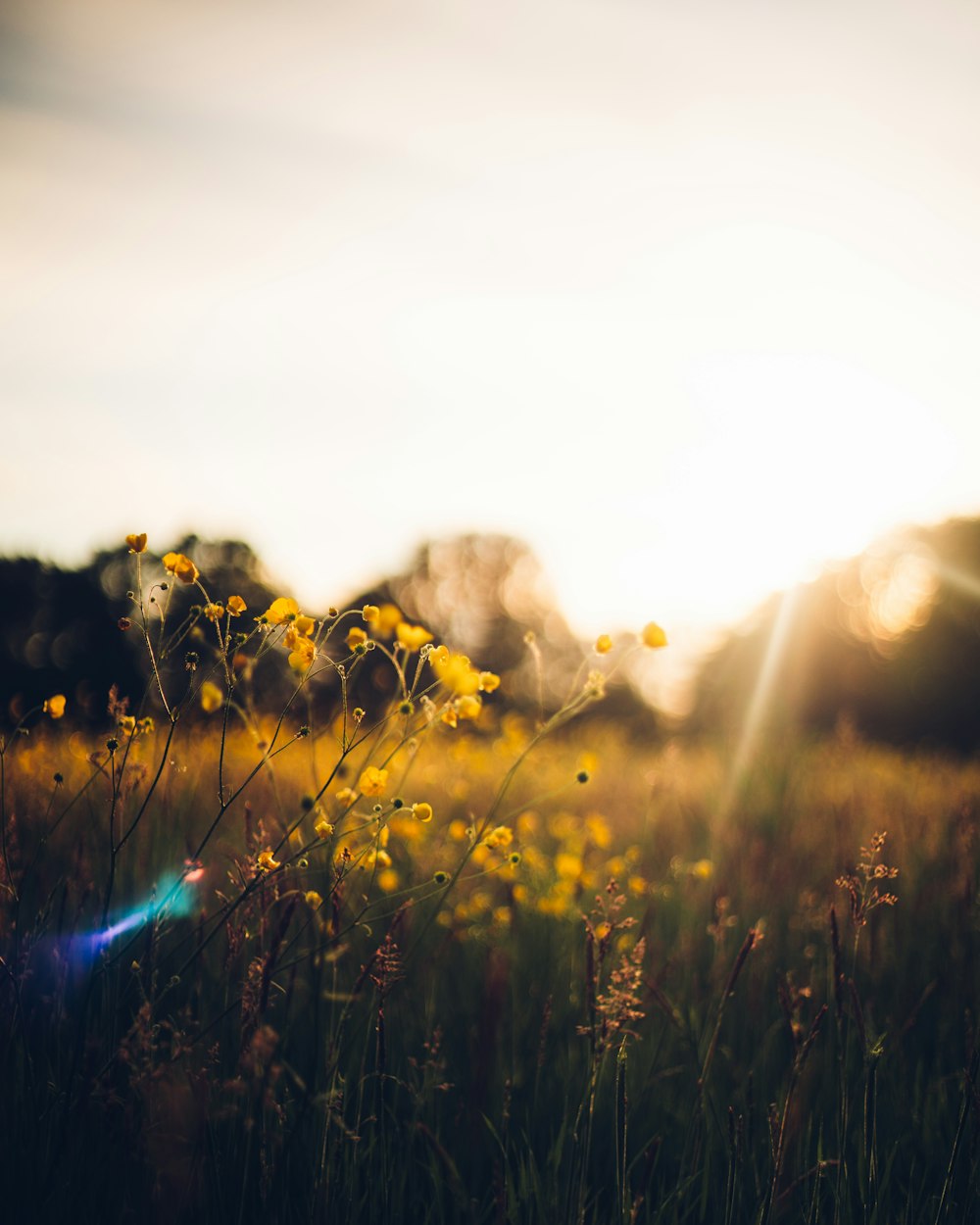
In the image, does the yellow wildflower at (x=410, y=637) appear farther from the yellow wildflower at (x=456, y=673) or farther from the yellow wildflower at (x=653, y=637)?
the yellow wildflower at (x=653, y=637)

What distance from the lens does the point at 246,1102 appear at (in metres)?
1.42

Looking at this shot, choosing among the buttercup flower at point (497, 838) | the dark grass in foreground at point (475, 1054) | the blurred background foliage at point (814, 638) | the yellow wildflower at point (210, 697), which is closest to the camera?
the yellow wildflower at point (210, 697)

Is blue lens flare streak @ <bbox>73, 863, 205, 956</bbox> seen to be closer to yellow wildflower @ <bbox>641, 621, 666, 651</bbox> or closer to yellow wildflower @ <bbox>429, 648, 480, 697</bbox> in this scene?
yellow wildflower @ <bbox>429, 648, 480, 697</bbox>

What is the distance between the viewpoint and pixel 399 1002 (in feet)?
6.93

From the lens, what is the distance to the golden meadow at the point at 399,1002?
118 centimetres

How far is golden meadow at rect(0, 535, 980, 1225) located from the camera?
1.18m

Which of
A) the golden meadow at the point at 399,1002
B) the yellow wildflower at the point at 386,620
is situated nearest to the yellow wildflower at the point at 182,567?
the golden meadow at the point at 399,1002

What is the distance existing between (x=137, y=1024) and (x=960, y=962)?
9.05ft

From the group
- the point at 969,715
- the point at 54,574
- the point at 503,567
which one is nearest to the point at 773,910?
the point at 54,574

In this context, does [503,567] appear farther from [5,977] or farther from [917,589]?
[5,977]

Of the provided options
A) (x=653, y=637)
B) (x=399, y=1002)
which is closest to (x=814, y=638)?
(x=399, y=1002)

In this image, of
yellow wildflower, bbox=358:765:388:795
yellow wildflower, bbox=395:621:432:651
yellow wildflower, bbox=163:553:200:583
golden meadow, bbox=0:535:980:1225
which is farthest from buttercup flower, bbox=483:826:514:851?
yellow wildflower, bbox=163:553:200:583

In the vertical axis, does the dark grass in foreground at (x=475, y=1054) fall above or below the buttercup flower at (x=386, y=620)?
below

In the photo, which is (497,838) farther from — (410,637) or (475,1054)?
(475,1054)
